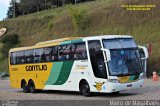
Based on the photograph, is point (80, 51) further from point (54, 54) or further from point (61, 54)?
point (54, 54)

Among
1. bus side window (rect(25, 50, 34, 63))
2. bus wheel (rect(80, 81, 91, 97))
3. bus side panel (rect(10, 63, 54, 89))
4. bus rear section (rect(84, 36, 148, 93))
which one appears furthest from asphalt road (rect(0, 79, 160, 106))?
bus side window (rect(25, 50, 34, 63))

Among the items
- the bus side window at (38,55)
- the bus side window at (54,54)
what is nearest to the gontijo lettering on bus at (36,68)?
the bus side window at (38,55)

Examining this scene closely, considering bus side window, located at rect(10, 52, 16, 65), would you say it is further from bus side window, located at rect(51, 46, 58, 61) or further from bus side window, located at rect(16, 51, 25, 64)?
bus side window, located at rect(51, 46, 58, 61)

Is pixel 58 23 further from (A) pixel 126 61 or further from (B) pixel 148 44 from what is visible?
(A) pixel 126 61

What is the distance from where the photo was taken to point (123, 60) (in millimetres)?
22281

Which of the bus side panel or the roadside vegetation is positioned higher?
the roadside vegetation

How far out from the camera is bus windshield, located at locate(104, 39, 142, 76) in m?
22.0

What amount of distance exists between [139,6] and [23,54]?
3482 centimetres

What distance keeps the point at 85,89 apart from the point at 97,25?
42030 mm

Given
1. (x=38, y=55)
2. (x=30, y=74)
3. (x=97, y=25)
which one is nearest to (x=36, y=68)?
(x=38, y=55)

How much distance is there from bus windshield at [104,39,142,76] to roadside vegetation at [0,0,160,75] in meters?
24.3

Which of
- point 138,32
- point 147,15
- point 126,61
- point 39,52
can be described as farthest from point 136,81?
point 147,15

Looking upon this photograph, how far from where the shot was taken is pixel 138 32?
5694cm

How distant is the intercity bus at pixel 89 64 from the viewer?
22.0m
